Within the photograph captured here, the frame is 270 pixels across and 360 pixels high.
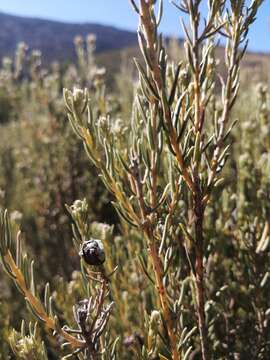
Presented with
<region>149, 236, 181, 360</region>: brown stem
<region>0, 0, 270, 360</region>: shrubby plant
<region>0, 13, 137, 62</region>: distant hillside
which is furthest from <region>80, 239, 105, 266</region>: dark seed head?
<region>0, 13, 137, 62</region>: distant hillside

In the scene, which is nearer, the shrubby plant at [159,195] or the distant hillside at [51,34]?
the shrubby plant at [159,195]

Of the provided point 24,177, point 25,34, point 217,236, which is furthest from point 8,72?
point 25,34

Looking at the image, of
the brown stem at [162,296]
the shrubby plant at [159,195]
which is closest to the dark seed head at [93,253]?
the shrubby plant at [159,195]

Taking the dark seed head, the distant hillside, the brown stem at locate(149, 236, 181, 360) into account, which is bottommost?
the brown stem at locate(149, 236, 181, 360)

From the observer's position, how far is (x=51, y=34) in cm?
4462

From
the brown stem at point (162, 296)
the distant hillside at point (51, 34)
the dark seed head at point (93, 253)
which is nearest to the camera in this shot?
the dark seed head at point (93, 253)

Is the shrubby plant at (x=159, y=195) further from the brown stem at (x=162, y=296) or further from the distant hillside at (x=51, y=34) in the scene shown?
the distant hillside at (x=51, y=34)

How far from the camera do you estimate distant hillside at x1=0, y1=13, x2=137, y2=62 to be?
40062mm

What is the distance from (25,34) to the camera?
44.5 metres

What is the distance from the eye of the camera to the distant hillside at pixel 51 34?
4006 centimetres

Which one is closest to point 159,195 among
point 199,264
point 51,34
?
point 199,264

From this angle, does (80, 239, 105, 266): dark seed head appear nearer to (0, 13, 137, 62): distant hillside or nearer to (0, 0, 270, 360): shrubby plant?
(0, 0, 270, 360): shrubby plant

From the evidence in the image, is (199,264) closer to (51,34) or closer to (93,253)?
(93,253)

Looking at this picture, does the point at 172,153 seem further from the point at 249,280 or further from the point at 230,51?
the point at 249,280
